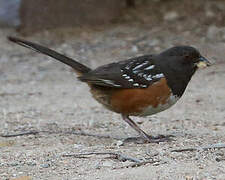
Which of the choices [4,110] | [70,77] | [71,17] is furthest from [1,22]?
[4,110]

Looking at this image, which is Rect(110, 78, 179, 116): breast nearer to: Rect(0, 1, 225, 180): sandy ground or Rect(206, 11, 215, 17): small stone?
Rect(0, 1, 225, 180): sandy ground

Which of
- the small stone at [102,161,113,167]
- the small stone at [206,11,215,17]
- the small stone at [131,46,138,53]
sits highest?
the small stone at [102,161,113,167]

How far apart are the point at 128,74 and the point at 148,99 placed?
1.29ft

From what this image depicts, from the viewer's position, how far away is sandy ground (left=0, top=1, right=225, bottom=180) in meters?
4.47

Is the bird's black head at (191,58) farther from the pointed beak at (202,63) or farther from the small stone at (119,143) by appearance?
the small stone at (119,143)

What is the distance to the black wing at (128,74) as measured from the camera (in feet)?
18.4

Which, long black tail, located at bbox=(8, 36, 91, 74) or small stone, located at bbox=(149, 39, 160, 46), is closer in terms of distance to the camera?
long black tail, located at bbox=(8, 36, 91, 74)

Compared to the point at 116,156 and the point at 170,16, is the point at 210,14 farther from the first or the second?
the point at 116,156

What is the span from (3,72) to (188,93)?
309cm

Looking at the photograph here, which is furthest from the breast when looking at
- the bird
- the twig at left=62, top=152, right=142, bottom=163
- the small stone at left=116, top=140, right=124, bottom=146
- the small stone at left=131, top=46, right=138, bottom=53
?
the small stone at left=131, top=46, right=138, bottom=53

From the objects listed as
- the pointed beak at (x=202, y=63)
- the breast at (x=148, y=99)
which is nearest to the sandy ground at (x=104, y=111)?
the breast at (x=148, y=99)

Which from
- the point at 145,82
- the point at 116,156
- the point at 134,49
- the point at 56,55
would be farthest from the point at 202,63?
the point at 134,49

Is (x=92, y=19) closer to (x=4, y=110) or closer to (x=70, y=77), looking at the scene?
(x=70, y=77)

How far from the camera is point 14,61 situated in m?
10.0
